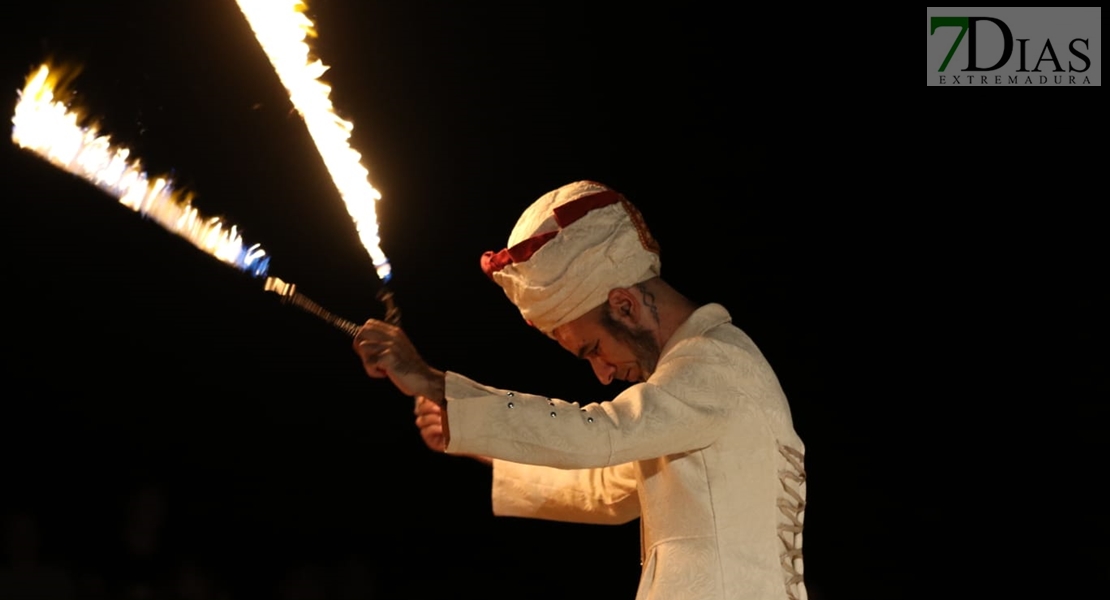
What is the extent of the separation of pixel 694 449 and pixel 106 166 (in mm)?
1313

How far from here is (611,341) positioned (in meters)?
2.44

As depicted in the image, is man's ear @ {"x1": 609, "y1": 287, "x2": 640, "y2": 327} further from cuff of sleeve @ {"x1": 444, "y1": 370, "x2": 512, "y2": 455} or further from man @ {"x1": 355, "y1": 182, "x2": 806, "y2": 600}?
cuff of sleeve @ {"x1": 444, "y1": 370, "x2": 512, "y2": 455}

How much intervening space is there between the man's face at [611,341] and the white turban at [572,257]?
29 mm

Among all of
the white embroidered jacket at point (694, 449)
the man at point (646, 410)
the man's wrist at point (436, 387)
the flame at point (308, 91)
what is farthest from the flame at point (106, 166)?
the white embroidered jacket at point (694, 449)

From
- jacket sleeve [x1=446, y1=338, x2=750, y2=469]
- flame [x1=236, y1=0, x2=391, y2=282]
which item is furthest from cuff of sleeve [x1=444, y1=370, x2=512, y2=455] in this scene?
flame [x1=236, y1=0, x2=391, y2=282]

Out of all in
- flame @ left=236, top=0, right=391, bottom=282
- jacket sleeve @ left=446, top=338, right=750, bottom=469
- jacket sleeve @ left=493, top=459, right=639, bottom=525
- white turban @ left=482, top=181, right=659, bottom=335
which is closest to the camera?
jacket sleeve @ left=446, top=338, right=750, bottom=469

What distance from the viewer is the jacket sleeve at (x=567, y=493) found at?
262cm

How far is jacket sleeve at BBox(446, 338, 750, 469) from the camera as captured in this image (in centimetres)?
208

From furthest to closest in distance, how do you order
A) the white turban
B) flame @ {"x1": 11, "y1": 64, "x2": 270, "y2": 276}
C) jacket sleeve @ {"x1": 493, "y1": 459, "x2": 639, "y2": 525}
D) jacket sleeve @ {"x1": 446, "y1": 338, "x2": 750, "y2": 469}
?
1. jacket sleeve @ {"x1": 493, "y1": 459, "x2": 639, "y2": 525}
2. flame @ {"x1": 11, "y1": 64, "x2": 270, "y2": 276}
3. the white turban
4. jacket sleeve @ {"x1": 446, "y1": 338, "x2": 750, "y2": 469}

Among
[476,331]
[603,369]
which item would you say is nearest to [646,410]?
[603,369]

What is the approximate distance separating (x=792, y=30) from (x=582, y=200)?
1776mm

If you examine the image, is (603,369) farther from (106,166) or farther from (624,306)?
(106,166)

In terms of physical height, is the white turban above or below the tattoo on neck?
above

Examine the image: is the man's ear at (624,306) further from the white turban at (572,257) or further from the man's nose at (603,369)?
the man's nose at (603,369)
